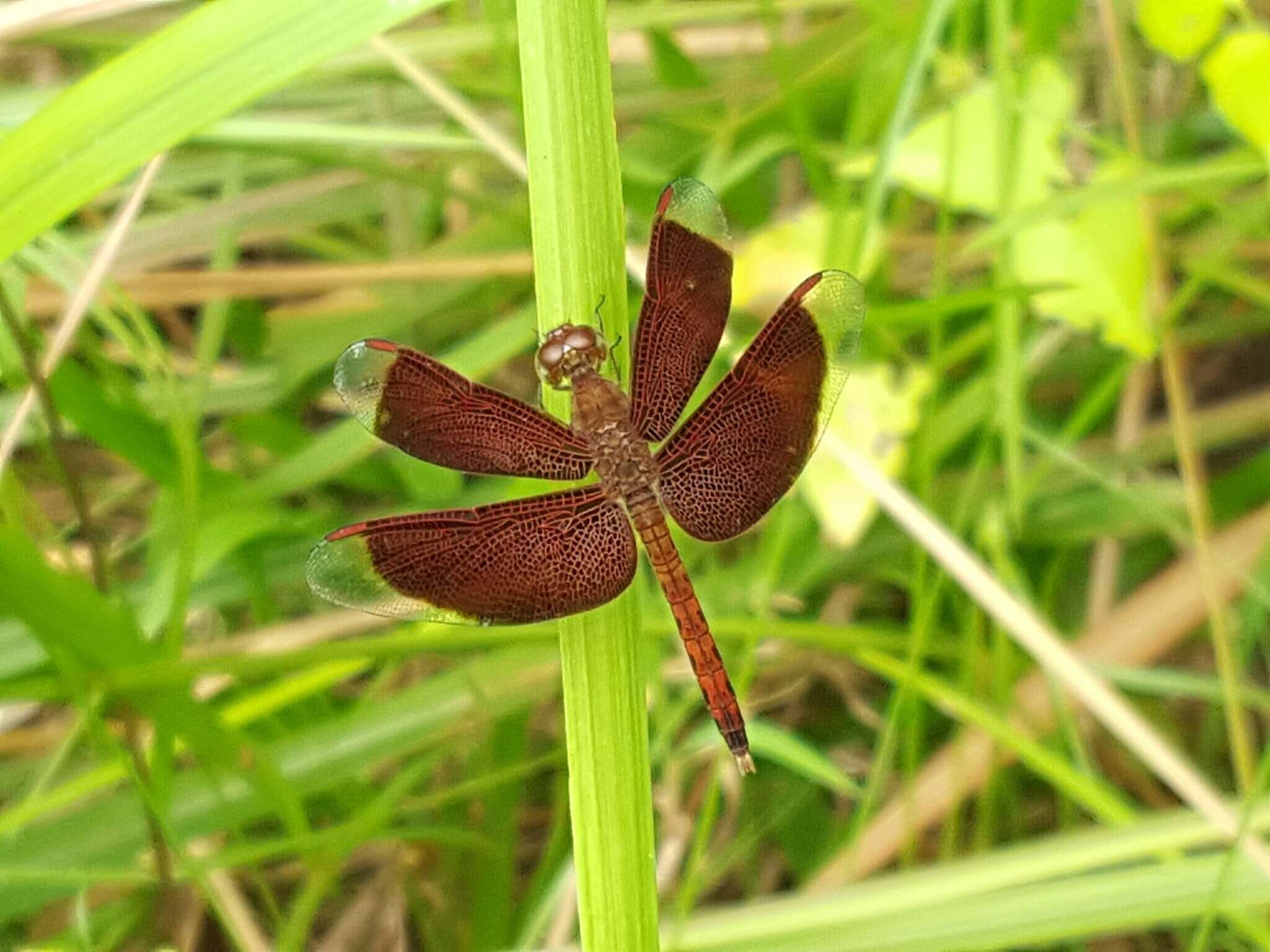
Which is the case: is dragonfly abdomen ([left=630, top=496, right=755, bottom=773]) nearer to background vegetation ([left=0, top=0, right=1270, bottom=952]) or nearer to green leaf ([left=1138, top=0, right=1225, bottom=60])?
background vegetation ([left=0, top=0, right=1270, bottom=952])

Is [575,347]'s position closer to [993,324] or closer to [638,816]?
[638,816]

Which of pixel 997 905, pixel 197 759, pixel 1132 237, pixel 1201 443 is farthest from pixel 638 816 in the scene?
pixel 1201 443

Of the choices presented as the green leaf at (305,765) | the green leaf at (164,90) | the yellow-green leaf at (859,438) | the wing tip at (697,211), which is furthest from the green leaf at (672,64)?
the green leaf at (305,765)

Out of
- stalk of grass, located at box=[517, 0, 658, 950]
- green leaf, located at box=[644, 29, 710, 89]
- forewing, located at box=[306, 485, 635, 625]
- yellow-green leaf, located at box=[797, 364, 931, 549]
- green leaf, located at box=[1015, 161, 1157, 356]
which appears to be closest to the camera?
stalk of grass, located at box=[517, 0, 658, 950]

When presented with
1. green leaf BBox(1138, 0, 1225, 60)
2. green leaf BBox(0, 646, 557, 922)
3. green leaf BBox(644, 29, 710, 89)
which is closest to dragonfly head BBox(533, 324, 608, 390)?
green leaf BBox(0, 646, 557, 922)

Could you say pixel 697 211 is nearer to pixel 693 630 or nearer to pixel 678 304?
pixel 678 304

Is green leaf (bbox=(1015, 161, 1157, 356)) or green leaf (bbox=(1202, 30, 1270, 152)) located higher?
green leaf (bbox=(1015, 161, 1157, 356))

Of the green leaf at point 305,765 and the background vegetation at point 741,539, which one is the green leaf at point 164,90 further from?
the green leaf at point 305,765

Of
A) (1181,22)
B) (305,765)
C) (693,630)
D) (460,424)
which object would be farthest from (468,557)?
(1181,22)
